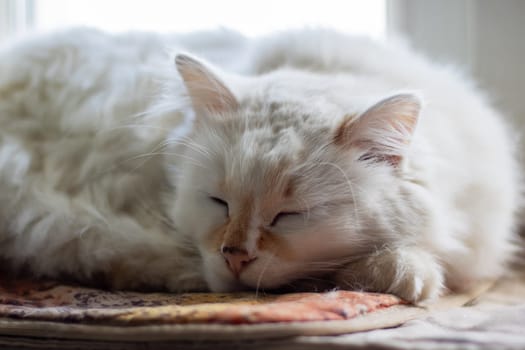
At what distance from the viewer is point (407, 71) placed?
1754mm

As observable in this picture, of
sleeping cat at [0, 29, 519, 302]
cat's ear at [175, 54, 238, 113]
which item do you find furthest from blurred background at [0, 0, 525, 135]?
cat's ear at [175, 54, 238, 113]

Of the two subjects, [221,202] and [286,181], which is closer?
[286,181]

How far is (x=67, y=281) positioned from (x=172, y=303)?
39cm

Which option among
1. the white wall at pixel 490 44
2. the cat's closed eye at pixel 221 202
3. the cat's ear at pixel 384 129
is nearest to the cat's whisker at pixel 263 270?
the cat's closed eye at pixel 221 202

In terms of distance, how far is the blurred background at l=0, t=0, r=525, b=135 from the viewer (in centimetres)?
238

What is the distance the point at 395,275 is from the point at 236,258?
33 centimetres

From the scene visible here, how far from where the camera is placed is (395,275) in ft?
4.08

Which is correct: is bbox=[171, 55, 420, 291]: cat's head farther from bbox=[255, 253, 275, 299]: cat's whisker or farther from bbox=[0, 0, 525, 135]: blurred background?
bbox=[0, 0, 525, 135]: blurred background

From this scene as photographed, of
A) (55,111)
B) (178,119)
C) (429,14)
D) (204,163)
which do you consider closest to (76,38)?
(55,111)

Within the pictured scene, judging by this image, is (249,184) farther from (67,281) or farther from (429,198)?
(67,281)

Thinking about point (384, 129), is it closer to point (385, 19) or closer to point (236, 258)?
point (236, 258)

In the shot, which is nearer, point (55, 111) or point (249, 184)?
point (249, 184)

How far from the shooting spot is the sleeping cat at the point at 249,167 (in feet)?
4.09

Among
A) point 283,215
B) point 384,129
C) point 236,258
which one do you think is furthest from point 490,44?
point 236,258
